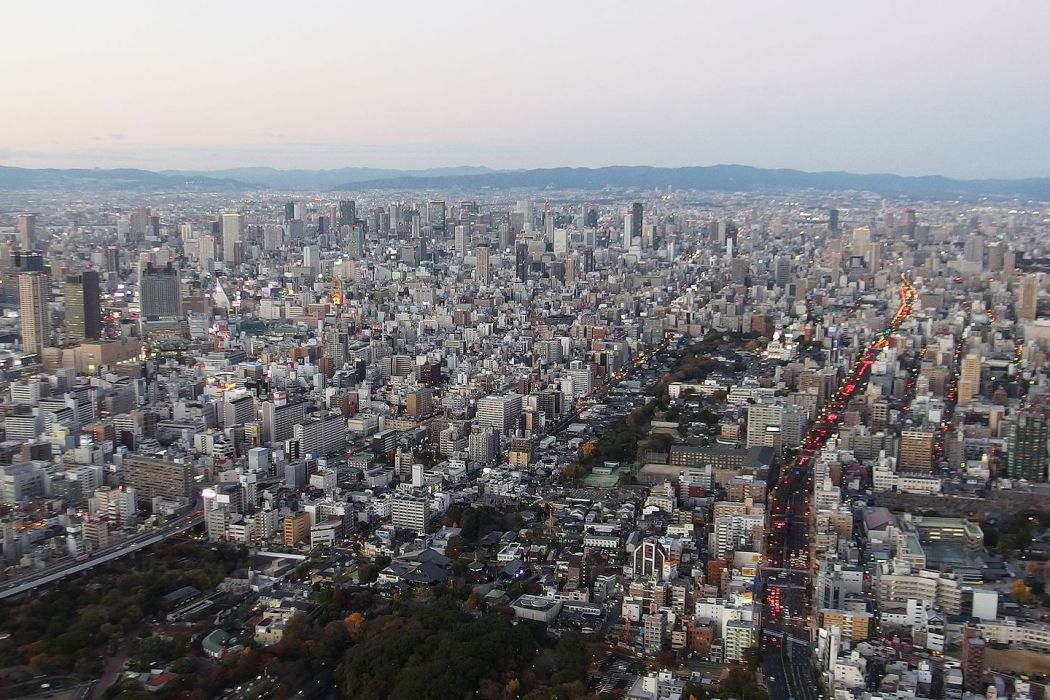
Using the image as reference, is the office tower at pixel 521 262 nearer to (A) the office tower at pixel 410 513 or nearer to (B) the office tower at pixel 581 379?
(B) the office tower at pixel 581 379

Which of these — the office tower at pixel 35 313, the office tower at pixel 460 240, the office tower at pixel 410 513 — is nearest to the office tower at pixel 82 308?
the office tower at pixel 35 313

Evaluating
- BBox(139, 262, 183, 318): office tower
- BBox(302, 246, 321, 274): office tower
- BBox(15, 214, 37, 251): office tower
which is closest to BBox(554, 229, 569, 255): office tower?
BBox(302, 246, 321, 274): office tower

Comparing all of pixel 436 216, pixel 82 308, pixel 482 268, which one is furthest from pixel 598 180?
pixel 82 308

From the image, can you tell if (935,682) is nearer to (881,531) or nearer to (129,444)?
(881,531)

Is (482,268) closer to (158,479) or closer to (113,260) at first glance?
(113,260)

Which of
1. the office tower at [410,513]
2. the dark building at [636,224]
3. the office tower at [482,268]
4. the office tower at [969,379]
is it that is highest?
the dark building at [636,224]

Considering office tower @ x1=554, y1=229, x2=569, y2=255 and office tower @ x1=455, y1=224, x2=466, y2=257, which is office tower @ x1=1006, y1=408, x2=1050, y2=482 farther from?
office tower @ x1=455, y1=224, x2=466, y2=257
